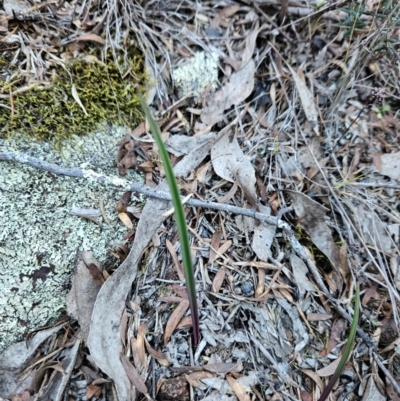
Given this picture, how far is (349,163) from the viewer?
161 centimetres

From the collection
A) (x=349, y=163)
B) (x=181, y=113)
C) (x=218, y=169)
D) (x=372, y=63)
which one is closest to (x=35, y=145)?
(x=181, y=113)

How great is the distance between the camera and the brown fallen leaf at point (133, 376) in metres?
1.22

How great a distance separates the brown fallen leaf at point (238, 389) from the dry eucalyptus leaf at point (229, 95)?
95cm

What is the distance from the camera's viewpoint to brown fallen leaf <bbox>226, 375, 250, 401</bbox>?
1229 millimetres

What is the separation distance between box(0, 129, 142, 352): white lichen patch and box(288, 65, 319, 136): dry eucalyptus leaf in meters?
0.80

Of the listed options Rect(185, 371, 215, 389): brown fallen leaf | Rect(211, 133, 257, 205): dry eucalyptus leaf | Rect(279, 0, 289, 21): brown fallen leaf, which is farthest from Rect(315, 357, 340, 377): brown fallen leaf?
Rect(279, 0, 289, 21): brown fallen leaf

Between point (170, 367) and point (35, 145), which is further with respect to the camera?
point (35, 145)

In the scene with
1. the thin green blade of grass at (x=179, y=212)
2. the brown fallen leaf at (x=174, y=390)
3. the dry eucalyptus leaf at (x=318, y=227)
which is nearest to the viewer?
the thin green blade of grass at (x=179, y=212)

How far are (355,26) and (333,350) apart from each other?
1.26 meters

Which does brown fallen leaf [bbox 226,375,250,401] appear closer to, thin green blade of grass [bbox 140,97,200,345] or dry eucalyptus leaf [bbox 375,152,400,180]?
thin green blade of grass [bbox 140,97,200,345]

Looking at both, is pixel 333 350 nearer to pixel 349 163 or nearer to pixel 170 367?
pixel 170 367

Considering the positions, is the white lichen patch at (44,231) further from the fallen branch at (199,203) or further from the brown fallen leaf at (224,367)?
the brown fallen leaf at (224,367)

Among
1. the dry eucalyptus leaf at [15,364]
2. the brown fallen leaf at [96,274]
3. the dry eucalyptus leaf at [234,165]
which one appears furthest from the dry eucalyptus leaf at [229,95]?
the dry eucalyptus leaf at [15,364]

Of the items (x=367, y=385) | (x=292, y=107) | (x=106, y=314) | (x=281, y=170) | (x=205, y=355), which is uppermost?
(x=292, y=107)
